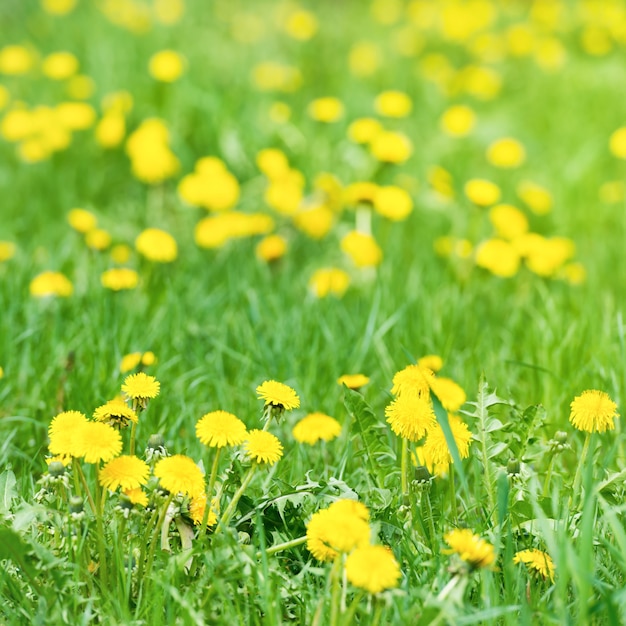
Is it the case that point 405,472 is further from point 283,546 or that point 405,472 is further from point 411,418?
point 283,546

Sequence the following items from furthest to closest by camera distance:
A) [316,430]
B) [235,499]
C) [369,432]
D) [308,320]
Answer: [308,320] < [316,430] < [369,432] < [235,499]

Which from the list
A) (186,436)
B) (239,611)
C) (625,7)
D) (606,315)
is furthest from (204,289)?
(625,7)

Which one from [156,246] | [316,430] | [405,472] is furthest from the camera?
[156,246]

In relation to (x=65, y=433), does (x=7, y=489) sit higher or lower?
lower

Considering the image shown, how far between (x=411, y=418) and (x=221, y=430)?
31 cm

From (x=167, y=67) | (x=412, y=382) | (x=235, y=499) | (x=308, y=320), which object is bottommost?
(x=308, y=320)

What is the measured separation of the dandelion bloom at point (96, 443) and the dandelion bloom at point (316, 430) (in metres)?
0.53

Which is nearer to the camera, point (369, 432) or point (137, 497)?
point (137, 497)

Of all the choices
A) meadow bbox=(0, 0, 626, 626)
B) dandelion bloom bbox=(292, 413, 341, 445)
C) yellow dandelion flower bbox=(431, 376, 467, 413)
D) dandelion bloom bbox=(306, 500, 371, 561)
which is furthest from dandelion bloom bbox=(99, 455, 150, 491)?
yellow dandelion flower bbox=(431, 376, 467, 413)

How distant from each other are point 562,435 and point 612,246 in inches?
73.6

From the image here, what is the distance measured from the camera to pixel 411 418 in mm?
1450

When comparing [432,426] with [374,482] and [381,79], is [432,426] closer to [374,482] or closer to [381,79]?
[374,482]

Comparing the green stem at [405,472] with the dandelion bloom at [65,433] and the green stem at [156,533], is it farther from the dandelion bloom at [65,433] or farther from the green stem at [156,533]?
the dandelion bloom at [65,433]

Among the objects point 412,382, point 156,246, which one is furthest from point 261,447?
→ point 156,246
